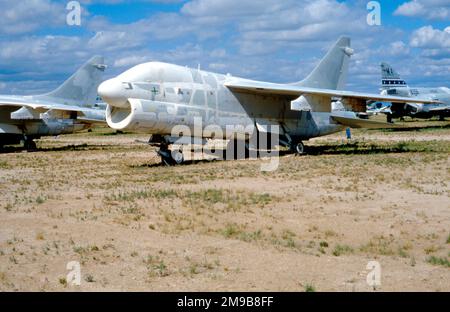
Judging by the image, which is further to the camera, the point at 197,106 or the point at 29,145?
the point at 29,145

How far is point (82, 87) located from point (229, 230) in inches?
959

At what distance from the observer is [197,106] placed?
19.0m

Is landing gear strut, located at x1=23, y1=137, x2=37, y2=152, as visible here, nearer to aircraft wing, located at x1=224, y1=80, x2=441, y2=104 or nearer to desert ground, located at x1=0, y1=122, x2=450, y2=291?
desert ground, located at x1=0, y1=122, x2=450, y2=291

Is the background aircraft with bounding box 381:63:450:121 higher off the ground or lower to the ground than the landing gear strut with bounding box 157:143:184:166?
higher

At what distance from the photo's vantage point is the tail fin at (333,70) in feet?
79.7

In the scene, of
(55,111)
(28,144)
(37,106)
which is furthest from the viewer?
(28,144)

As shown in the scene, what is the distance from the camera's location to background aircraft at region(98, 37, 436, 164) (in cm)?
1719

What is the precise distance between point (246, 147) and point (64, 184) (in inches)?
387

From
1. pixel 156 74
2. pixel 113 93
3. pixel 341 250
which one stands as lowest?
pixel 341 250

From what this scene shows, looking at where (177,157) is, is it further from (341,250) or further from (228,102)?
(341,250)

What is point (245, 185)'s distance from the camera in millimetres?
13812

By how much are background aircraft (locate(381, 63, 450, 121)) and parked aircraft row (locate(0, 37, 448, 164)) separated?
71.4 feet

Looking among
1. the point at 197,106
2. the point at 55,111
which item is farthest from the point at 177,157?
the point at 55,111

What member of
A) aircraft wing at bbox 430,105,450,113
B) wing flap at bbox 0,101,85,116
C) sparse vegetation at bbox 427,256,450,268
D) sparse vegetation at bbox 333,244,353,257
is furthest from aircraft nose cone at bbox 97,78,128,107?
aircraft wing at bbox 430,105,450,113
